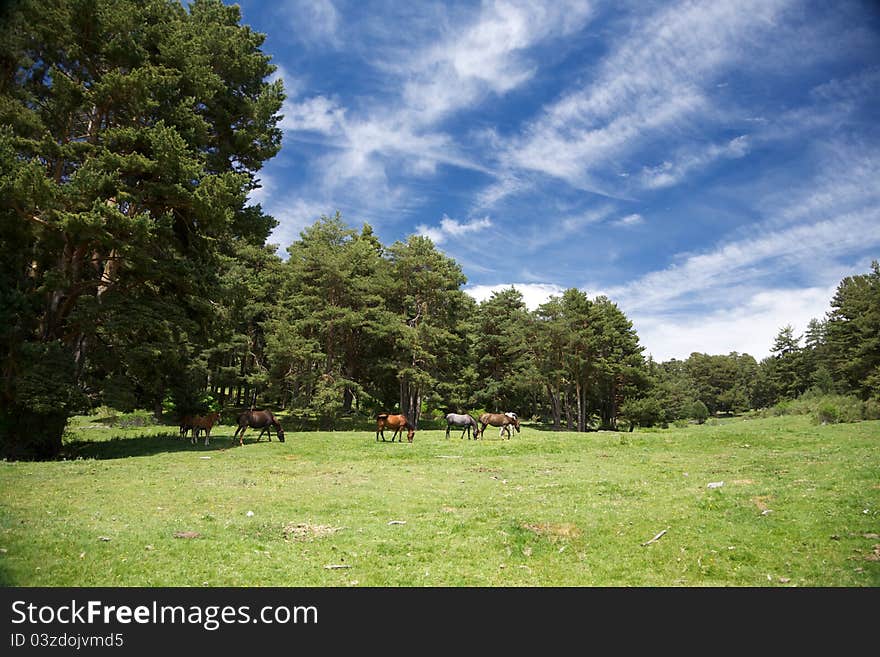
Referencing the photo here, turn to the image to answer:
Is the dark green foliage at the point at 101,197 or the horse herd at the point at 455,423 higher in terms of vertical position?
the dark green foliage at the point at 101,197

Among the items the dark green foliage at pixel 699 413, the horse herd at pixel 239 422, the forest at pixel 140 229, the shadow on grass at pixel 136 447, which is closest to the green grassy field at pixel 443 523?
the shadow on grass at pixel 136 447

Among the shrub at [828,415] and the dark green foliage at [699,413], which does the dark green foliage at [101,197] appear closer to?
the shrub at [828,415]

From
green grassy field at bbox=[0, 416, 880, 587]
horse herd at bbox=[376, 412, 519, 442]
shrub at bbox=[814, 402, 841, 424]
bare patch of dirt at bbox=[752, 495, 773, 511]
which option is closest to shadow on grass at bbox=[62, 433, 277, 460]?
green grassy field at bbox=[0, 416, 880, 587]

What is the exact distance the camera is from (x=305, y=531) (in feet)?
29.7

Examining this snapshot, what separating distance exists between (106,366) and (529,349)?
44.1m

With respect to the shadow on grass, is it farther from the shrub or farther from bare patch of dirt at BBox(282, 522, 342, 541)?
the shrub

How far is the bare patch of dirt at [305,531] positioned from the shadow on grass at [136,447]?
13.8m

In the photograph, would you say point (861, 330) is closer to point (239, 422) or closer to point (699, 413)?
point (699, 413)

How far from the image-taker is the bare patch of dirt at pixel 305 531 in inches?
340

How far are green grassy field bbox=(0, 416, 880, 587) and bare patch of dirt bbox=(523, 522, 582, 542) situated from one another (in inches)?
2.6

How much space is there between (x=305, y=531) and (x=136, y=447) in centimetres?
1713

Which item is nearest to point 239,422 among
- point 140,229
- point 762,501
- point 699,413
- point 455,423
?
point 140,229
